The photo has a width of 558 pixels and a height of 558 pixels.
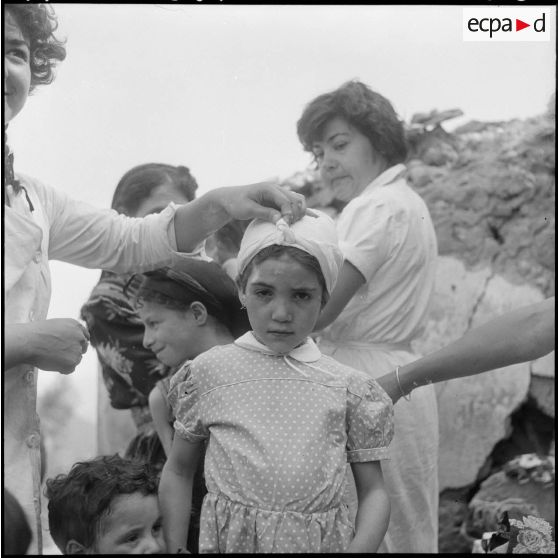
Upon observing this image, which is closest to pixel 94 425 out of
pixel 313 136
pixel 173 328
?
pixel 173 328

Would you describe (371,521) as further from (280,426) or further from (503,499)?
(503,499)

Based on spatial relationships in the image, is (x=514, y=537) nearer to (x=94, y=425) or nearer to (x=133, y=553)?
(x=133, y=553)

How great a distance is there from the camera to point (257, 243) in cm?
257

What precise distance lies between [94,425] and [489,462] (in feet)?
4.96

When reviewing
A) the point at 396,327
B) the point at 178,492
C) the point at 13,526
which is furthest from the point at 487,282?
the point at 13,526

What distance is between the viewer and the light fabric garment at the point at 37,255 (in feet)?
9.01

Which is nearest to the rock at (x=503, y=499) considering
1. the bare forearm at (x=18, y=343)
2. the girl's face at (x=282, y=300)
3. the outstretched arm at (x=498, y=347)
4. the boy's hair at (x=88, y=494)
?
the outstretched arm at (x=498, y=347)

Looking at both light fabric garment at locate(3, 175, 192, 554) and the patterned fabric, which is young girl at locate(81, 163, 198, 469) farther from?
light fabric garment at locate(3, 175, 192, 554)

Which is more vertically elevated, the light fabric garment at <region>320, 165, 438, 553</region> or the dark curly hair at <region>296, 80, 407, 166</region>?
the dark curly hair at <region>296, 80, 407, 166</region>

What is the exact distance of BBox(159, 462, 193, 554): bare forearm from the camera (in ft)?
8.47

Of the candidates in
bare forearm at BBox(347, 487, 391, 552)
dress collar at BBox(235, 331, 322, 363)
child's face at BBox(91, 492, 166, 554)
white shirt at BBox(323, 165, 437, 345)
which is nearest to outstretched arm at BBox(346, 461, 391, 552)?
bare forearm at BBox(347, 487, 391, 552)

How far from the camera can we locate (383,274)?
3.25 meters

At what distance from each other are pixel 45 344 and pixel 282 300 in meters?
0.67

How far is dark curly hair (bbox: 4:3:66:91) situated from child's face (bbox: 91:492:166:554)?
131 centimetres
